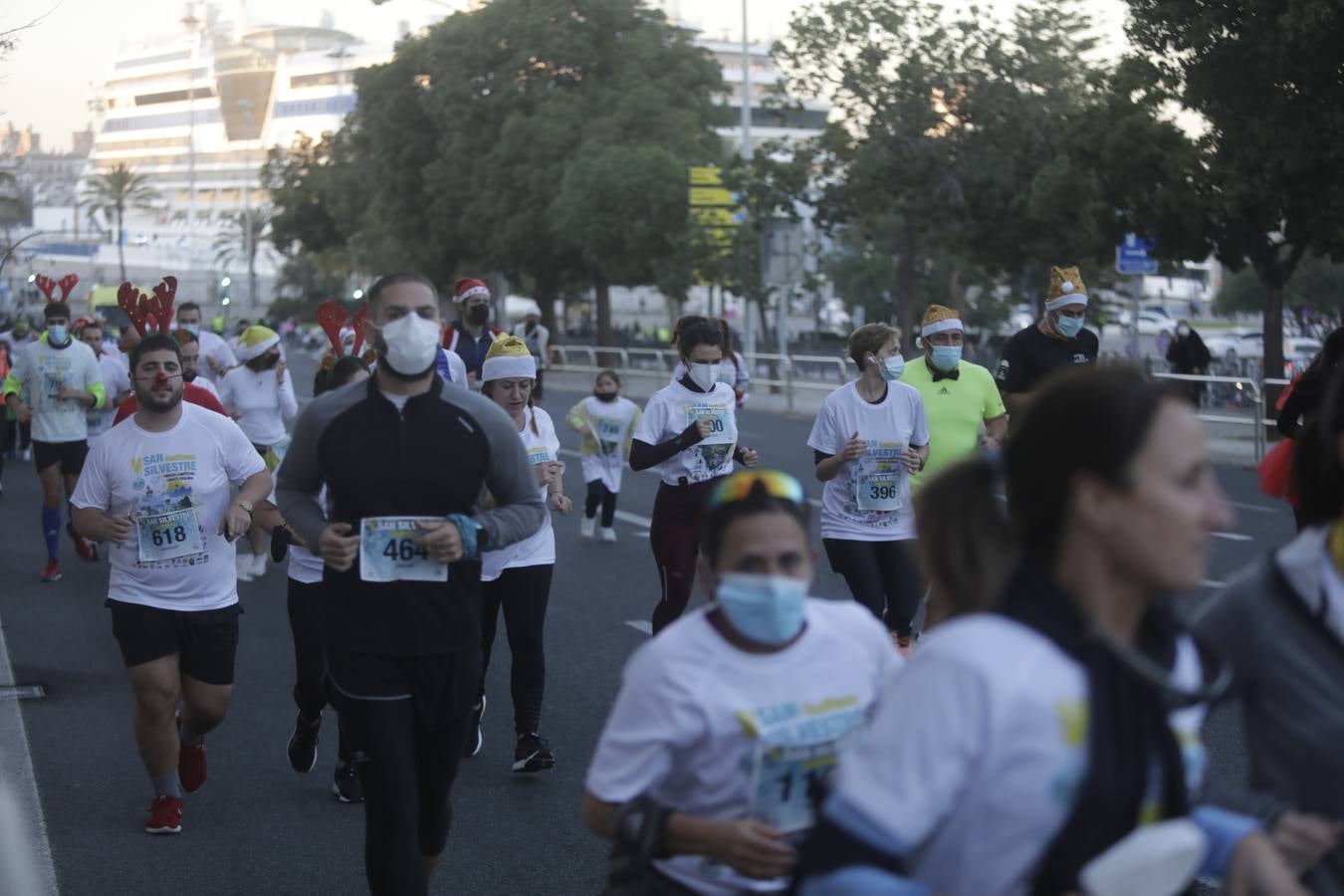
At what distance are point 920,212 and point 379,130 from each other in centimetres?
2783

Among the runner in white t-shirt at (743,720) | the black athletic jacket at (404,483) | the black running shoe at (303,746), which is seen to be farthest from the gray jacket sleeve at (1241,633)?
the black running shoe at (303,746)

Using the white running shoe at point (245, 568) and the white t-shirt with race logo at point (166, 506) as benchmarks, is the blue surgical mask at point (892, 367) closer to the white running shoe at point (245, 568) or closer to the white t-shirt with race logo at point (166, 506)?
the white t-shirt with race logo at point (166, 506)

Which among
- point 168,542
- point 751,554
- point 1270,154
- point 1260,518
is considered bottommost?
point 1260,518

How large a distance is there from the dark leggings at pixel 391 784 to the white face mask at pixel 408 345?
887 millimetres

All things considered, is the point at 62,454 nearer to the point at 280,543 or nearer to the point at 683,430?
the point at 683,430

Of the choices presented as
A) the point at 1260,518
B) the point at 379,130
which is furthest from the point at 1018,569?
the point at 379,130

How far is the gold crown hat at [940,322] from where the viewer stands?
9.10 metres

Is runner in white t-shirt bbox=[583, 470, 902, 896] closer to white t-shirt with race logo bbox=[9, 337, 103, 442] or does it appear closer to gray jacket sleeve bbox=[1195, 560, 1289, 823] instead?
gray jacket sleeve bbox=[1195, 560, 1289, 823]

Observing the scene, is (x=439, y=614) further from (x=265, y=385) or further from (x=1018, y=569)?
(x=265, y=385)

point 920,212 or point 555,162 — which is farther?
point 555,162

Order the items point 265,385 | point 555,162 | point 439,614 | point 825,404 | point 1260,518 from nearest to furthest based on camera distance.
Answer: point 439,614 → point 825,404 → point 265,385 → point 1260,518 → point 555,162

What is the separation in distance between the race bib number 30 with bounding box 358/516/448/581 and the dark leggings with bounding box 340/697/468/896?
1.12 feet

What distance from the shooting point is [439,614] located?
5.04 m

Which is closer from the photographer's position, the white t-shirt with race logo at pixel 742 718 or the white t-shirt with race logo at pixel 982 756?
the white t-shirt with race logo at pixel 982 756
